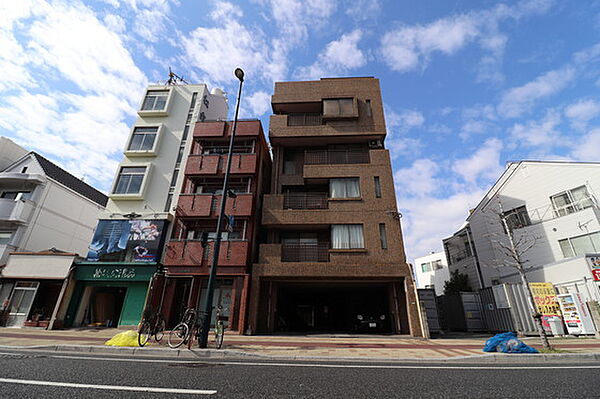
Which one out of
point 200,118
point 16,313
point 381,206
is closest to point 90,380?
point 381,206

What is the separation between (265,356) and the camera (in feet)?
27.2

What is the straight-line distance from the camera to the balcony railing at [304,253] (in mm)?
18719

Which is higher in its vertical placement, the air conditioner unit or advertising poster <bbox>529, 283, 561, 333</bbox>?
the air conditioner unit

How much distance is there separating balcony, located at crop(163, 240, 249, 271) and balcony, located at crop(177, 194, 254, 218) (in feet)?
7.12

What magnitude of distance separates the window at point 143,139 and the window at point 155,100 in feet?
8.15

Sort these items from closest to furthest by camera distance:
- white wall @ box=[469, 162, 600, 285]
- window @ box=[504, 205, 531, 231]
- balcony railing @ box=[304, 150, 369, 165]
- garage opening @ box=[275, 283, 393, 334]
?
white wall @ box=[469, 162, 600, 285] → garage opening @ box=[275, 283, 393, 334] → balcony railing @ box=[304, 150, 369, 165] → window @ box=[504, 205, 531, 231]

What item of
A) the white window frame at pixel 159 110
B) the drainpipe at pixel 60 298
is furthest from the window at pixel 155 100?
the drainpipe at pixel 60 298

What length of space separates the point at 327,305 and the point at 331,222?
912 cm

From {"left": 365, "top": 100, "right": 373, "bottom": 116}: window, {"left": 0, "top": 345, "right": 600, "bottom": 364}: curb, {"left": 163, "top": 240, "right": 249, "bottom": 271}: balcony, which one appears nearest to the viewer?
{"left": 0, "top": 345, "right": 600, "bottom": 364}: curb

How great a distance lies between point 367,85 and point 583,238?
65.0ft

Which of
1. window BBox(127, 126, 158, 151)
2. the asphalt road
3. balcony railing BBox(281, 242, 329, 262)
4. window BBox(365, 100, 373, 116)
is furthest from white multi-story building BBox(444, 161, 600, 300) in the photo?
window BBox(127, 126, 158, 151)

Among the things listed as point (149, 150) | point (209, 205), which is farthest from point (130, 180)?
point (209, 205)

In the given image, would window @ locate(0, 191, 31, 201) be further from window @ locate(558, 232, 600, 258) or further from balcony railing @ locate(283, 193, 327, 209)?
window @ locate(558, 232, 600, 258)

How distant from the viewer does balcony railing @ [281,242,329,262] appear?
18719 mm
